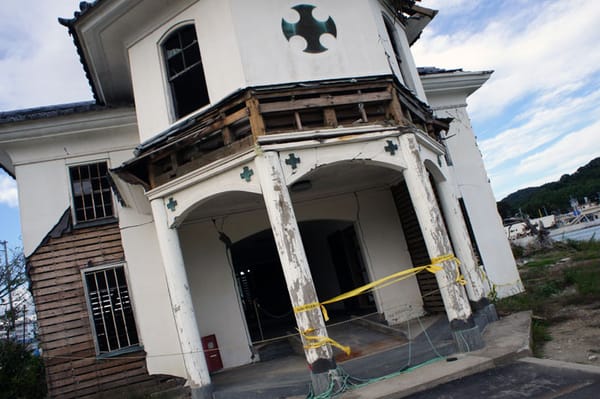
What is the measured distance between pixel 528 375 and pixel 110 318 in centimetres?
754

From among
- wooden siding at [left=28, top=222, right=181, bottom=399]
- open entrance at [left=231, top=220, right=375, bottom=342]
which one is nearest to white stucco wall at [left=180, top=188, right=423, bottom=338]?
open entrance at [left=231, top=220, right=375, bottom=342]

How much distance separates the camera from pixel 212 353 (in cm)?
805

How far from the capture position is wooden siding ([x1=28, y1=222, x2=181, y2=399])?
317 inches

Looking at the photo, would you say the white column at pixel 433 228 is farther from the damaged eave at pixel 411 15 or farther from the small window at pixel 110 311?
the small window at pixel 110 311

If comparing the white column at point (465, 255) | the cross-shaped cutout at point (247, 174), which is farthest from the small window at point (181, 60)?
the white column at point (465, 255)

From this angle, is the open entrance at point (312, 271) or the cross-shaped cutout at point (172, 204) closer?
the cross-shaped cutout at point (172, 204)

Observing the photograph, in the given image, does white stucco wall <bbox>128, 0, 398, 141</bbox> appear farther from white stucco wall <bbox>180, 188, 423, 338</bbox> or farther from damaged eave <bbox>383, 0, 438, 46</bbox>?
white stucco wall <bbox>180, 188, 423, 338</bbox>

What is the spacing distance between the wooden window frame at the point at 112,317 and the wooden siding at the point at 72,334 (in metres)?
0.10

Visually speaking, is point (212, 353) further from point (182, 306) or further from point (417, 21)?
point (417, 21)

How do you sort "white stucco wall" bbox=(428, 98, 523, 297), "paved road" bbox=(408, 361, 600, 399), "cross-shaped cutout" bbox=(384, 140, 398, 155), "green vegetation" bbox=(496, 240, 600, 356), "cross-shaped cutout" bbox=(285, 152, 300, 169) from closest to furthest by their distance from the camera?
"paved road" bbox=(408, 361, 600, 399) → "cross-shaped cutout" bbox=(285, 152, 300, 169) → "cross-shaped cutout" bbox=(384, 140, 398, 155) → "green vegetation" bbox=(496, 240, 600, 356) → "white stucco wall" bbox=(428, 98, 523, 297)

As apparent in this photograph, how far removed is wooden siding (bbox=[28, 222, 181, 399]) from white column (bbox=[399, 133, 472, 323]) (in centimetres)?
568

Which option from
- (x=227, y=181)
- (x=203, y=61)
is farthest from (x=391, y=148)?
(x=203, y=61)

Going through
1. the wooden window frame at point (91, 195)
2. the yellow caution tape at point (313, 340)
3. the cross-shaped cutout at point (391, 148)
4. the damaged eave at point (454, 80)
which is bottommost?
the yellow caution tape at point (313, 340)

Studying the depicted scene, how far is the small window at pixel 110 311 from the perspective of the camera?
8.38 m
